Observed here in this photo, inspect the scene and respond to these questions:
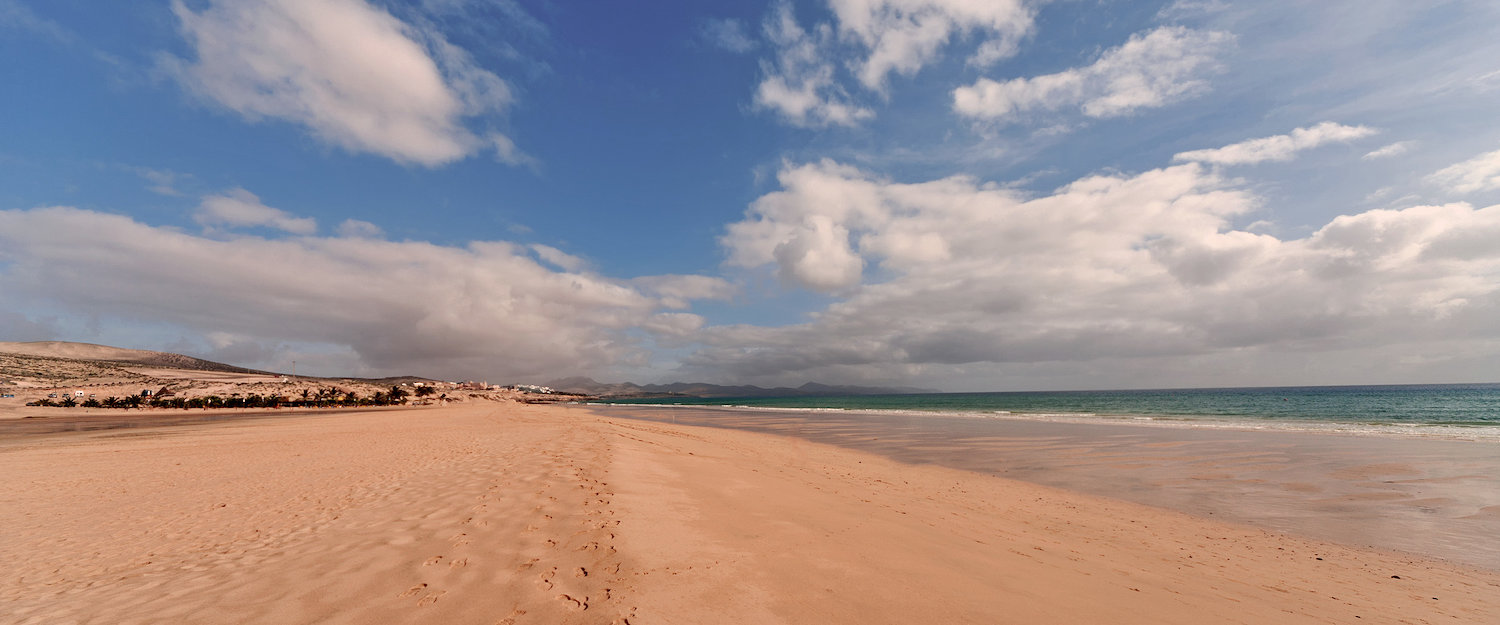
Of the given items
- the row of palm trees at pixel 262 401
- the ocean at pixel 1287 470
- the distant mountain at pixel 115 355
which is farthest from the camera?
the distant mountain at pixel 115 355

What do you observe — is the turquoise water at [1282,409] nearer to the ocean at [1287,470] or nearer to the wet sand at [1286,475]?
the ocean at [1287,470]

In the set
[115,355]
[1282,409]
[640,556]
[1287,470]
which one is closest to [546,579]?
[640,556]

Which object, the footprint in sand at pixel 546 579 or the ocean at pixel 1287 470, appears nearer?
the footprint in sand at pixel 546 579

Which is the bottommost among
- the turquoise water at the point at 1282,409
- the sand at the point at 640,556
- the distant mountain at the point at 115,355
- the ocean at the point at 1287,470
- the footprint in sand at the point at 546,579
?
the turquoise water at the point at 1282,409

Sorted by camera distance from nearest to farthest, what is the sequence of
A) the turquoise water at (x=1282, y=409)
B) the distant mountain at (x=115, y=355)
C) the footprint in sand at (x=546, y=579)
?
the footprint in sand at (x=546, y=579) < the turquoise water at (x=1282, y=409) < the distant mountain at (x=115, y=355)

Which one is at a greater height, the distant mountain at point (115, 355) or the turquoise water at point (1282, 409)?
Result: the distant mountain at point (115, 355)

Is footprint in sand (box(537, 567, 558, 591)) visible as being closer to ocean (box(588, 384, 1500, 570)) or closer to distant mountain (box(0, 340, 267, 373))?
ocean (box(588, 384, 1500, 570))

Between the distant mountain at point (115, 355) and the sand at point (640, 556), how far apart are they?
146417 millimetres

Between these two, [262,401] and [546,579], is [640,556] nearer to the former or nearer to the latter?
[546,579]

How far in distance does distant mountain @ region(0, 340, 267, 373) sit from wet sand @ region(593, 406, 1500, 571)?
156149mm

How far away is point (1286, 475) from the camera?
52.9 ft

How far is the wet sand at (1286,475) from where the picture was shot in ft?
34.6

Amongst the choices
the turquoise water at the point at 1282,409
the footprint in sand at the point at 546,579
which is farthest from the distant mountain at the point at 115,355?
the footprint in sand at the point at 546,579

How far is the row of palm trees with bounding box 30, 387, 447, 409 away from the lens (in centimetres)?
5538
